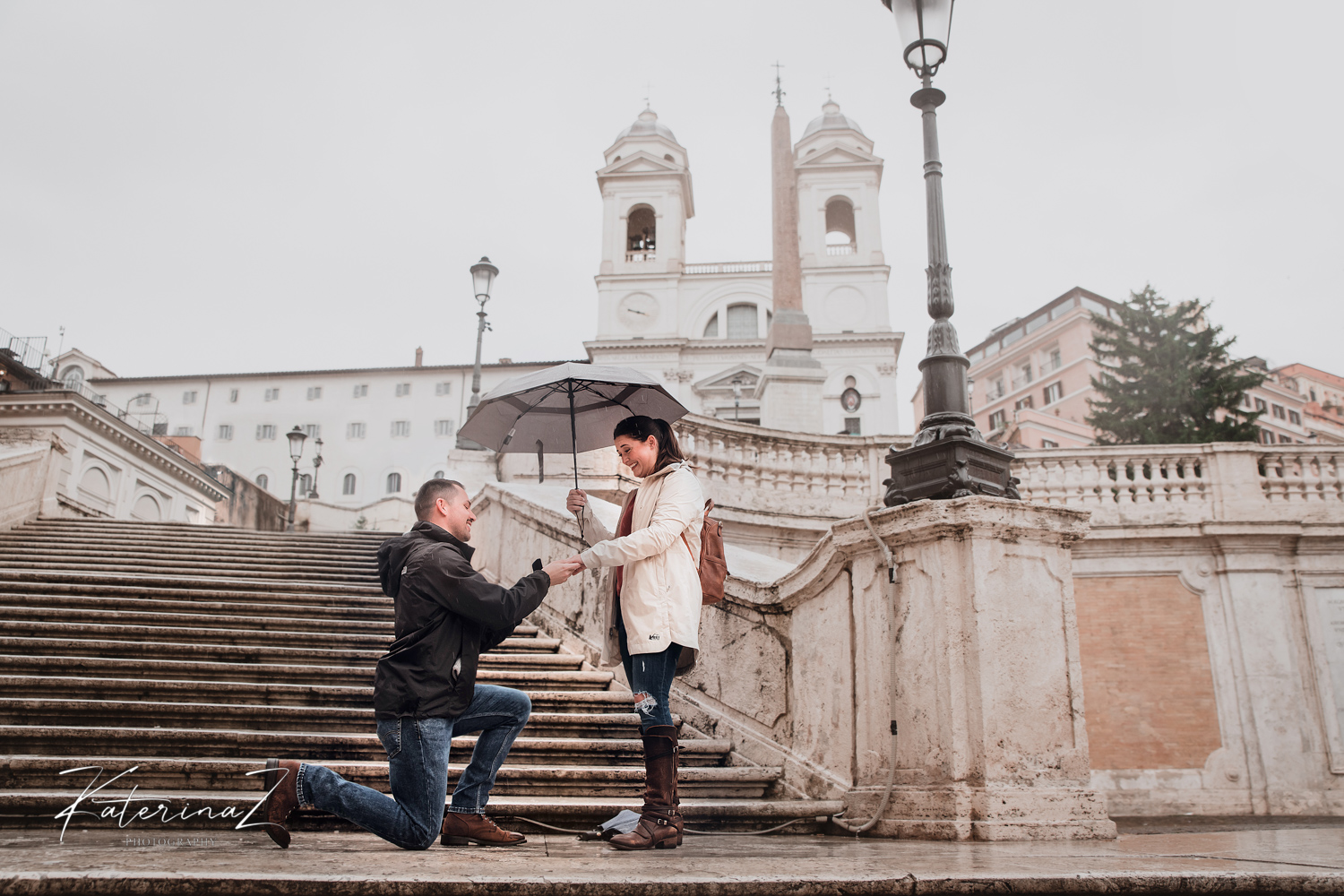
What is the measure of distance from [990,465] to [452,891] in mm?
3395

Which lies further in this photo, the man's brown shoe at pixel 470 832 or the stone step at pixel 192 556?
the stone step at pixel 192 556

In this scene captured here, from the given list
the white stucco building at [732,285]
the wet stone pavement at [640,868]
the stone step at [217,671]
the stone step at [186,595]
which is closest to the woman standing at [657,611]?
the wet stone pavement at [640,868]

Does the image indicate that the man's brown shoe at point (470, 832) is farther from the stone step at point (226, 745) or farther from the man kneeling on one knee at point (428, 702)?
the stone step at point (226, 745)

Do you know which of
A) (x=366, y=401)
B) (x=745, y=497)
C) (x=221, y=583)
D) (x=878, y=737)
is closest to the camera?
(x=878, y=737)

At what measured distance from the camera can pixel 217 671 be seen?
21.1ft

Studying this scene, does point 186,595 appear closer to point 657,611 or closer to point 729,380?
point 657,611

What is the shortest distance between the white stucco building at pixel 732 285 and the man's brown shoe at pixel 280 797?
139 ft

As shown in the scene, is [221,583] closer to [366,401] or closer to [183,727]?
[183,727]

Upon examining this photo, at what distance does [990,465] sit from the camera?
482 cm

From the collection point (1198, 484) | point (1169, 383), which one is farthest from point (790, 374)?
point (1169, 383)

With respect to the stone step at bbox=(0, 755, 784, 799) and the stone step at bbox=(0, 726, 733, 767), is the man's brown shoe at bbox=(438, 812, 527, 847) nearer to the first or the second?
the stone step at bbox=(0, 755, 784, 799)

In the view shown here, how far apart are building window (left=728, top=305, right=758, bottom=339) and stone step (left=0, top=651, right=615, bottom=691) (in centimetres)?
4537

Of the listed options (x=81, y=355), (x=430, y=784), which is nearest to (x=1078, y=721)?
(x=430, y=784)

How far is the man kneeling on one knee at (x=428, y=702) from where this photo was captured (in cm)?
343
